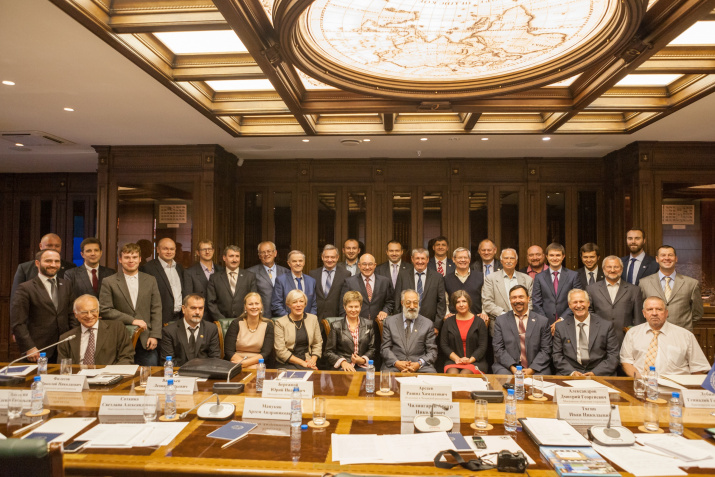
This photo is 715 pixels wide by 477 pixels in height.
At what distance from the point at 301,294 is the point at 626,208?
4.42 meters

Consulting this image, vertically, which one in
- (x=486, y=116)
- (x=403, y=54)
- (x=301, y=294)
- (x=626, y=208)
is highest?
(x=486, y=116)

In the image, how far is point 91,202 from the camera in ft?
27.8

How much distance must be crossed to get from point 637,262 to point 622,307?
1.16 m

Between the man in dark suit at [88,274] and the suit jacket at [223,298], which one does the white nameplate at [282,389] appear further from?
the man in dark suit at [88,274]

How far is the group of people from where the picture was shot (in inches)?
159

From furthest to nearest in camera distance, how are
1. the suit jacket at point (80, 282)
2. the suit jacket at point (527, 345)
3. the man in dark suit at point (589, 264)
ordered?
the man in dark suit at point (589, 264) → the suit jacket at point (80, 282) → the suit jacket at point (527, 345)

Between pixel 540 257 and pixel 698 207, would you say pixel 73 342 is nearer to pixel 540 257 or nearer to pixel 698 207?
pixel 540 257

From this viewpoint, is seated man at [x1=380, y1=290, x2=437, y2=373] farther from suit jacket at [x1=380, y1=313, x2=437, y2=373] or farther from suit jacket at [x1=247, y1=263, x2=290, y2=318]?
suit jacket at [x1=247, y1=263, x2=290, y2=318]

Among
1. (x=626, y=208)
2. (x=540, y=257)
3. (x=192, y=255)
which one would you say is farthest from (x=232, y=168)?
(x=626, y=208)

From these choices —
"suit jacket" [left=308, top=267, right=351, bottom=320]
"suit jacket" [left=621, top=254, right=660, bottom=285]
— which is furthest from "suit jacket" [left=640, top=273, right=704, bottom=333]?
"suit jacket" [left=308, top=267, right=351, bottom=320]

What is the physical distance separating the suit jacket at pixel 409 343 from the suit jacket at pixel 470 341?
0.21m

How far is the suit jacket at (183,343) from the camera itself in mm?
4086

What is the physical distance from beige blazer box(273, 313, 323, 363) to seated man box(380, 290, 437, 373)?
1.97ft

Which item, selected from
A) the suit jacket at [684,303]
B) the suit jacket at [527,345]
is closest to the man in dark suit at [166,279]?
the suit jacket at [527,345]
